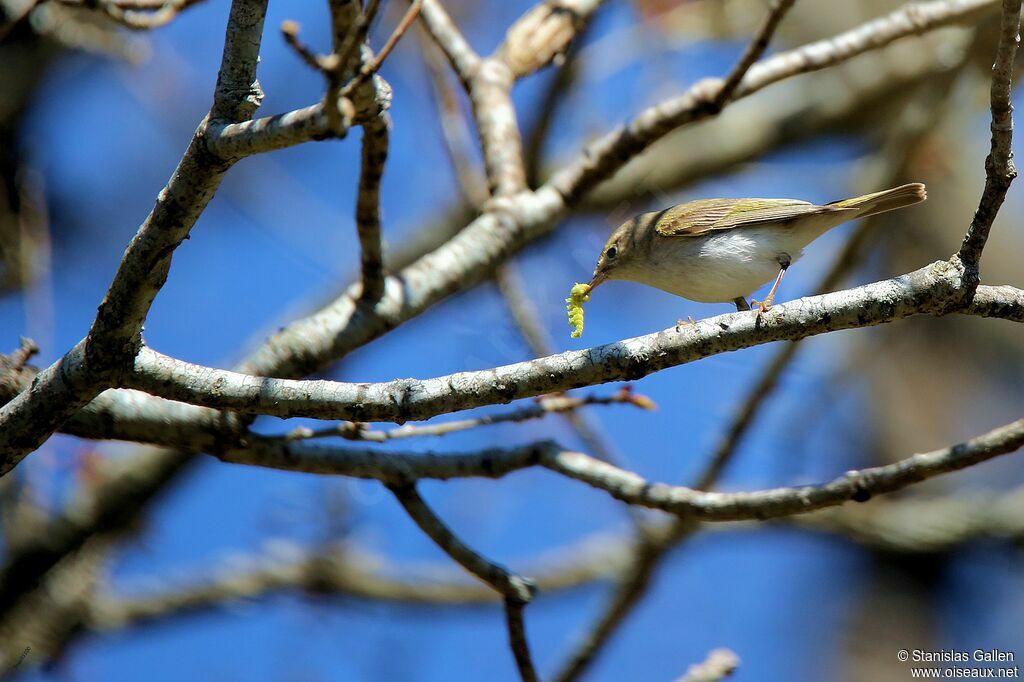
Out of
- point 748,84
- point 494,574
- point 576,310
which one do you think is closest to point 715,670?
point 494,574

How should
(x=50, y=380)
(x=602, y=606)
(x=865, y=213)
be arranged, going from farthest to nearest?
(x=602, y=606) < (x=865, y=213) < (x=50, y=380)

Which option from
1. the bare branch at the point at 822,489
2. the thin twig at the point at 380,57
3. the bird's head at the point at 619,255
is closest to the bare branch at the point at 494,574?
the bare branch at the point at 822,489

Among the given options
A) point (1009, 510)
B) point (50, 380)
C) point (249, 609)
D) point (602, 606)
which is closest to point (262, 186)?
point (249, 609)

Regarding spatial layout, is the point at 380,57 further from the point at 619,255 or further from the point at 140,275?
the point at 619,255

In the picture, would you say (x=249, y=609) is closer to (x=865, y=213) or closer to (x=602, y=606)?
(x=602, y=606)

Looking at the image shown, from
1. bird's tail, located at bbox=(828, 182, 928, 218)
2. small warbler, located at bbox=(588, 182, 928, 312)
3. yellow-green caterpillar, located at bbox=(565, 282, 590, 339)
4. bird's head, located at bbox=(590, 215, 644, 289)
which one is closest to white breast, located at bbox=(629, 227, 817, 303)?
small warbler, located at bbox=(588, 182, 928, 312)

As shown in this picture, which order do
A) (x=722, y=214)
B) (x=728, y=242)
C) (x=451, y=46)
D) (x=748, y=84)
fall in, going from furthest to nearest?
1. (x=451, y=46)
2. (x=722, y=214)
3. (x=728, y=242)
4. (x=748, y=84)

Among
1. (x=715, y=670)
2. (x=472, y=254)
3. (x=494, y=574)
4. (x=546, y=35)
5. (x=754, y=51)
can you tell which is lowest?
(x=715, y=670)
